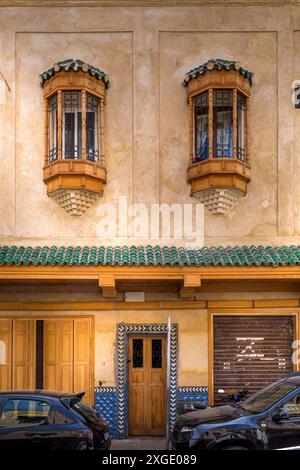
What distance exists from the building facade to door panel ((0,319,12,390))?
0.12ft

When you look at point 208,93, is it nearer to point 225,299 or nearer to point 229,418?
point 225,299

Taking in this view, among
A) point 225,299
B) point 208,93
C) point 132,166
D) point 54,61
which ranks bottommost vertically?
point 225,299

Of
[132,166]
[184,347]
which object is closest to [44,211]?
[132,166]

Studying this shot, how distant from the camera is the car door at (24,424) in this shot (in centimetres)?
829

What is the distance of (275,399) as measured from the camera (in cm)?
875

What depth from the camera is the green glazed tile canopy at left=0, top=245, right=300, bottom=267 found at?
38.8ft

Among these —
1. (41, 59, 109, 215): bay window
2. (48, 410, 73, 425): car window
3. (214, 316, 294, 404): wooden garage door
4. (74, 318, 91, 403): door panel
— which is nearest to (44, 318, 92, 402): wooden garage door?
(74, 318, 91, 403): door panel

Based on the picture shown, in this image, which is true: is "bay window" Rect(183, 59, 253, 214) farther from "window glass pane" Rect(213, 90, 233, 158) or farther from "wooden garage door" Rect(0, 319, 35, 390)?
"wooden garage door" Rect(0, 319, 35, 390)

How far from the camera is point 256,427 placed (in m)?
8.44

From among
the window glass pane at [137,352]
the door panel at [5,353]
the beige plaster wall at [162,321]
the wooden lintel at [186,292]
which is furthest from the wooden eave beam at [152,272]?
the window glass pane at [137,352]

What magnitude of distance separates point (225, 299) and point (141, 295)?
2.06 m

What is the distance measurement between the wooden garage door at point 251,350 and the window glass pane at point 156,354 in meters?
1.35

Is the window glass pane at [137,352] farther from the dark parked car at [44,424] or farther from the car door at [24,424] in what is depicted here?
the car door at [24,424]

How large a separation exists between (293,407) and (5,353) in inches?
288
